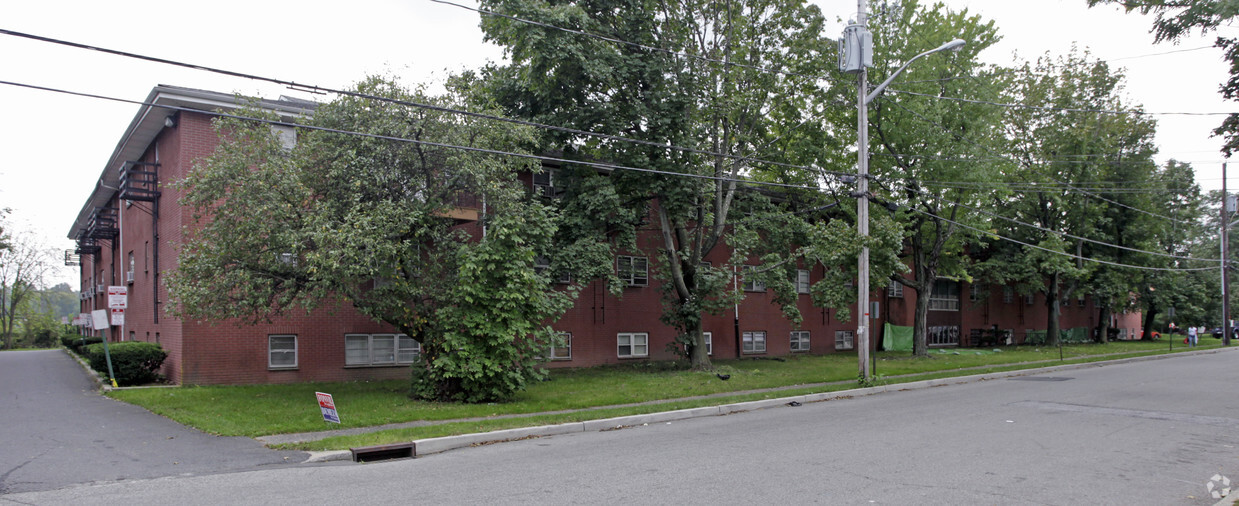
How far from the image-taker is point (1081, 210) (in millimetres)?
38219

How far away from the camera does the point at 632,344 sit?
2577 cm

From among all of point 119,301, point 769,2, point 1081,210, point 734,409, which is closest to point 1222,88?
point 734,409

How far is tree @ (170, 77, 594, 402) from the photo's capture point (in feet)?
44.9

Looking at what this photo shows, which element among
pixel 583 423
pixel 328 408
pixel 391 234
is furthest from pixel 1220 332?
pixel 328 408

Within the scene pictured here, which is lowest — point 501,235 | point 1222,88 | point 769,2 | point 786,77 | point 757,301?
point 757,301

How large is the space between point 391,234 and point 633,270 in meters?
12.1

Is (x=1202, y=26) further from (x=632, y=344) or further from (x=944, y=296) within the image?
(x=944, y=296)

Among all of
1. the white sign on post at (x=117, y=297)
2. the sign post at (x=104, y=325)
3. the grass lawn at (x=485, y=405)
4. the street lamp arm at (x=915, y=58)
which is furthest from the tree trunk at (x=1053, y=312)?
the sign post at (x=104, y=325)

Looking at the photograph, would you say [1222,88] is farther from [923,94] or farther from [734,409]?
[923,94]

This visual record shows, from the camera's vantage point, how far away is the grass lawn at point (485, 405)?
12000 millimetres

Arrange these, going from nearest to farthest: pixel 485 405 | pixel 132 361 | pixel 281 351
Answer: pixel 485 405 < pixel 132 361 < pixel 281 351

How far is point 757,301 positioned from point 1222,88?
18803 mm

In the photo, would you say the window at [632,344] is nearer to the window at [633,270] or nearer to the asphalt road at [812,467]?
the window at [633,270]

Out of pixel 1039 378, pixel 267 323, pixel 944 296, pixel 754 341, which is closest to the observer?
pixel 267 323
